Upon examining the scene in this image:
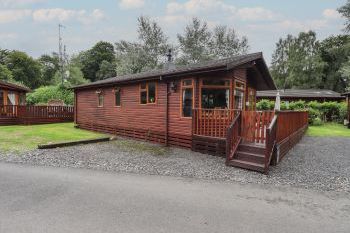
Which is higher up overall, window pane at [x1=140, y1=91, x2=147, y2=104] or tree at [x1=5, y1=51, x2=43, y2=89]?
tree at [x1=5, y1=51, x2=43, y2=89]

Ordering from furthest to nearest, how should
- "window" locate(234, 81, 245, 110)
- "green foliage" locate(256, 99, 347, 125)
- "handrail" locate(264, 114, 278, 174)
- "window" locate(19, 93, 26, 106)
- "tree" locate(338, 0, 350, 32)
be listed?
"tree" locate(338, 0, 350, 32)
"window" locate(19, 93, 26, 106)
"green foliage" locate(256, 99, 347, 125)
"window" locate(234, 81, 245, 110)
"handrail" locate(264, 114, 278, 174)

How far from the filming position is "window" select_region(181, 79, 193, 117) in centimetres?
986

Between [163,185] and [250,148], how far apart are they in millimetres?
3106

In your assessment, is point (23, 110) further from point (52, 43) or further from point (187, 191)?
point (52, 43)

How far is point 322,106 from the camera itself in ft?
71.7

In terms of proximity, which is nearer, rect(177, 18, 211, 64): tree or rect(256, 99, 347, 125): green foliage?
rect(256, 99, 347, 125): green foliage

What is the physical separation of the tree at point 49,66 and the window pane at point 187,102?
4943 centimetres

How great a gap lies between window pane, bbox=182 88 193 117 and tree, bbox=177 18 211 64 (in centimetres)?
3039

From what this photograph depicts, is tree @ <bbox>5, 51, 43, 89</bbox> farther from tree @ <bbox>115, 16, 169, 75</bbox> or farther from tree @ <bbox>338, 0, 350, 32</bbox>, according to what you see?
tree @ <bbox>338, 0, 350, 32</bbox>

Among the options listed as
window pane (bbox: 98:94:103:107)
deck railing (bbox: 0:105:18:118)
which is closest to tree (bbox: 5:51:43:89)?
deck railing (bbox: 0:105:18:118)

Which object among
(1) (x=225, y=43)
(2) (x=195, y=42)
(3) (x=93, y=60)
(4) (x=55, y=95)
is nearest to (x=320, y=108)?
(1) (x=225, y=43)

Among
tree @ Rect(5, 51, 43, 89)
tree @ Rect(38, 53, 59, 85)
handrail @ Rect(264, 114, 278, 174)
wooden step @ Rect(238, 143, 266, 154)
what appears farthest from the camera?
tree @ Rect(38, 53, 59, 85)

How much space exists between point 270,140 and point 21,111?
16776 millimetres

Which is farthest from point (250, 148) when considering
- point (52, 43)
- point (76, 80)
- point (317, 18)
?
point (52, 43)
